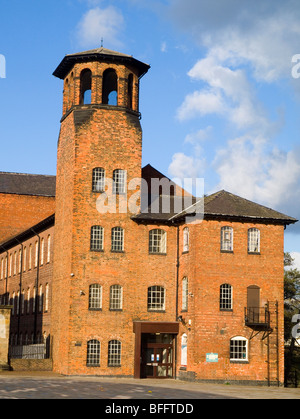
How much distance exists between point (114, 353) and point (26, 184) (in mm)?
30966

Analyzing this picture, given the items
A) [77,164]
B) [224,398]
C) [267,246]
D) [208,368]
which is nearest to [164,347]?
[208,368]

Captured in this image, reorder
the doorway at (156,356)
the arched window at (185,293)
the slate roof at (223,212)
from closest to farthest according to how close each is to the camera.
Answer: the slate roof at (223,212), the arched window at (185,293), the doorway at (156,356)

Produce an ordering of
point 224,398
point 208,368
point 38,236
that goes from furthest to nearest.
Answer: point 38,236 < point 208,368 < point 224,398

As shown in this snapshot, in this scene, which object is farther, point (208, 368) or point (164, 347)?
point (164, 347)

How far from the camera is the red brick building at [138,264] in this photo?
3978 centimetres

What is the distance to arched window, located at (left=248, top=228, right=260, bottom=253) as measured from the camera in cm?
4100

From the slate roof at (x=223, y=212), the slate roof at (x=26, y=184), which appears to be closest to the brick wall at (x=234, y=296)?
the slate roof at (x=223, y=212)

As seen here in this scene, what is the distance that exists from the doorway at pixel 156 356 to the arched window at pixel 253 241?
22.6ft

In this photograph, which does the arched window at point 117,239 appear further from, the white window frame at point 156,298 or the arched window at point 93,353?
the arched window at point 93,353

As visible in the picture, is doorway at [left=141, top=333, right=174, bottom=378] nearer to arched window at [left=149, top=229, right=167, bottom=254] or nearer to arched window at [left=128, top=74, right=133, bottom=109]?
arched window at [left=149, top=229, right=167, bottom=254]

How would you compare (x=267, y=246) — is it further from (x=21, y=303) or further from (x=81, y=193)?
(x=21, y=303)

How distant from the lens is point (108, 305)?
4159 cm

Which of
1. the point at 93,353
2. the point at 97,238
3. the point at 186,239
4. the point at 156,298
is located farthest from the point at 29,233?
the point at 186,239
